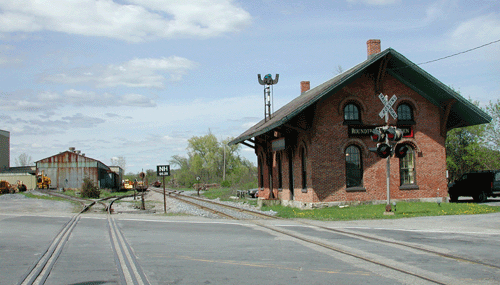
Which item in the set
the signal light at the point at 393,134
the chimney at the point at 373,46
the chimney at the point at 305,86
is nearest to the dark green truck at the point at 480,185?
the chimney at the point at 373,46

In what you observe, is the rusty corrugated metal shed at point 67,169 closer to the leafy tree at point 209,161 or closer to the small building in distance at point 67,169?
the small building in distance at point 67,169

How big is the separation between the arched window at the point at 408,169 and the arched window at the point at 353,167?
7.37 ft

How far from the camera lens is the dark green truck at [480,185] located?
2486cm

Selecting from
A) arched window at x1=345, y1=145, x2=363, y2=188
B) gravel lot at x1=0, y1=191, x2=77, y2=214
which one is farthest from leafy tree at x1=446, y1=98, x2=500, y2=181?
gravel lot at x1=0, y1=191, x2=77, y2=214

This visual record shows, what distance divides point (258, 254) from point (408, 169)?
16.3 m

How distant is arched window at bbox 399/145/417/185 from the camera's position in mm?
23375

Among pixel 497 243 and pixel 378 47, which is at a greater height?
pixel 378 47

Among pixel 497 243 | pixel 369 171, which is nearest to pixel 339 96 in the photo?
pixel 369 171

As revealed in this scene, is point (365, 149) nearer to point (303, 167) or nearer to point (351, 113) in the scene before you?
point (351, 113)

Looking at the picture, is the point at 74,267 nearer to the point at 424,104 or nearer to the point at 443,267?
the point at 443,267

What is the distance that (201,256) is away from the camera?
9.12m

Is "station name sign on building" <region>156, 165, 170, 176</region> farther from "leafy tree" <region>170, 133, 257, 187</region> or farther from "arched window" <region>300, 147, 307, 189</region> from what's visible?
"leafy tree" <region>170, 133, 257, 187</region>

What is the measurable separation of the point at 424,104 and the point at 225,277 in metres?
19.6

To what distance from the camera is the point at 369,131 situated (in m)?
22.9
